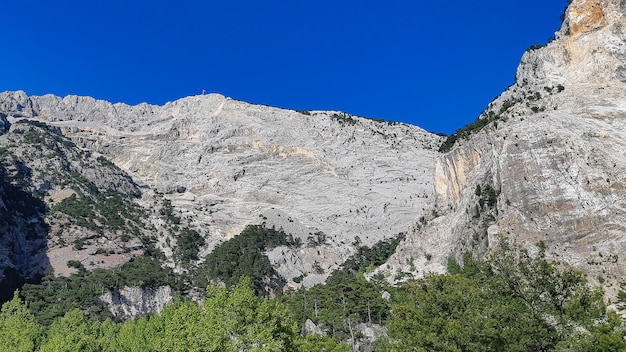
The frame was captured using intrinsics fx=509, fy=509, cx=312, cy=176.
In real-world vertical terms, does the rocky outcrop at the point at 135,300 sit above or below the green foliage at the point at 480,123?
below

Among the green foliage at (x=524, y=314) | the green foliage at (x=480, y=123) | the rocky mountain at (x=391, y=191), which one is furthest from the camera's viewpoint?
the green foliage at (x=480, y=123)

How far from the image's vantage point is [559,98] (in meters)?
84.8

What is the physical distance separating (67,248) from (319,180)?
277 ft

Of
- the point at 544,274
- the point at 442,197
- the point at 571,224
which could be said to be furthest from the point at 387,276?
the point at 544,274

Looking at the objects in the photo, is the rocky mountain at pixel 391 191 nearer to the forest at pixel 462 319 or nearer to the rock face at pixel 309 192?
the rock face at pixel 309 192

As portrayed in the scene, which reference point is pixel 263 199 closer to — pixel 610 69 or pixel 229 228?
pixel 229 228

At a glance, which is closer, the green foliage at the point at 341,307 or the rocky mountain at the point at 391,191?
the rocky mountain at the point at 391,191

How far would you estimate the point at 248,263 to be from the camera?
12262 centimetres

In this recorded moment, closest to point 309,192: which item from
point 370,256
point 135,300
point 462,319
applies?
point 370,256

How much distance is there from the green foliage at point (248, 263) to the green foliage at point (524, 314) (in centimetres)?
8307

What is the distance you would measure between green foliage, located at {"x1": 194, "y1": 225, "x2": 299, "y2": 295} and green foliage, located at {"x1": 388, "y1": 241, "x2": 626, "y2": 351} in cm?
8307

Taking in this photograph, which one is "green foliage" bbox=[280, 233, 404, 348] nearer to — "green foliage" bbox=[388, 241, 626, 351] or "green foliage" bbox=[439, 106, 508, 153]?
"green foliage" bbox=[439, 106, 508, 153]

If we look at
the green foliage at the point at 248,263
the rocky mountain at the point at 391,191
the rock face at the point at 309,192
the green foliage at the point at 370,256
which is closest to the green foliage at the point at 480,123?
the rocky mountain at the point at 391,191

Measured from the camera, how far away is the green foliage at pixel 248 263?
116950mm
